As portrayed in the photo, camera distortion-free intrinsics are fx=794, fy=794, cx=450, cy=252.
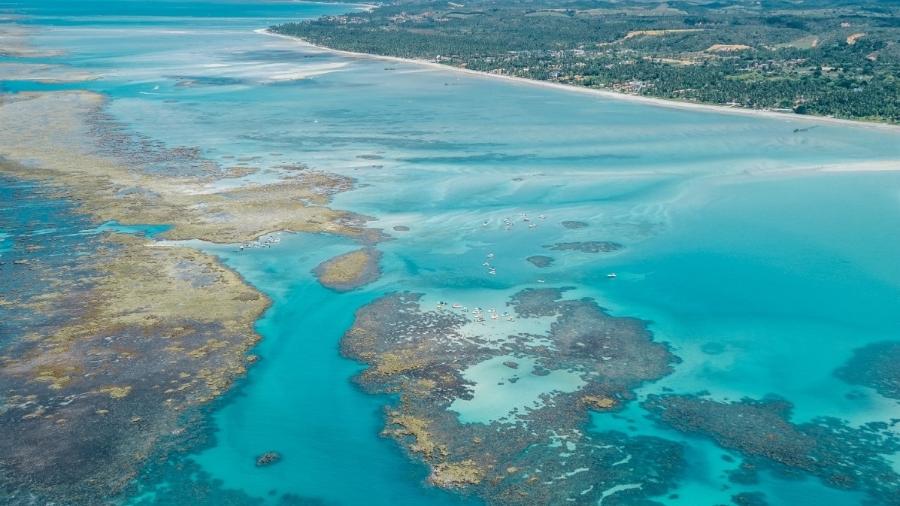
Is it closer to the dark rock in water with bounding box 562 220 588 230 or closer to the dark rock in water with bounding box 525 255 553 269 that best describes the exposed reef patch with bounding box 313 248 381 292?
the dark rock in water with bounding box 525 255 553 269

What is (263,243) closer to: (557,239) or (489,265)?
(489,265)

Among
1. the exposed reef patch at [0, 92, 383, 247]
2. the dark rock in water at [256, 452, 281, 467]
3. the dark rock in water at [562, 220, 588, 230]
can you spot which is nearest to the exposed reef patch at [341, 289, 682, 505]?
the dark rock in water at [256, 452, 281, 467]

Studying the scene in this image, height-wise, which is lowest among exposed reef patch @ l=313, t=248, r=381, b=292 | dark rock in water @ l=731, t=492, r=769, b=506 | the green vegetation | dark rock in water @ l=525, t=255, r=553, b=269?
dark rock in water @ l=731, t=492, r=769, b=506

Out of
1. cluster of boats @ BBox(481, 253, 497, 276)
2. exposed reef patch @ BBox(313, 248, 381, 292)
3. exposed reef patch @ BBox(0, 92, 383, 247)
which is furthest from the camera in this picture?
exposed reef patch @ BBox(0, 92, 383, 247)

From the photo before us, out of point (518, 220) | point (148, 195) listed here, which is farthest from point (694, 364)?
point (148, 195)

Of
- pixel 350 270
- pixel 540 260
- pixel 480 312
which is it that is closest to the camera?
pixel 480 312

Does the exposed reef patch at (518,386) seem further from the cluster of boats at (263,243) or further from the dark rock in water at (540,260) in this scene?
the cluster of boats at (263,243)

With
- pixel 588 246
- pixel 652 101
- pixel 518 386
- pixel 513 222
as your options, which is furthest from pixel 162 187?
pixel 652 101
